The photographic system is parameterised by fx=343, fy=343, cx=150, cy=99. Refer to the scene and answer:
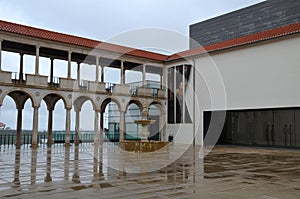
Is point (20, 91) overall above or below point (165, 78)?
below

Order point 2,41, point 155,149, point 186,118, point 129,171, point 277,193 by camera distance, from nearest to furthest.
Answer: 1. point 277,193
2. point 129,171
3. point 155,149
4. point 2,41
5. point 186,118

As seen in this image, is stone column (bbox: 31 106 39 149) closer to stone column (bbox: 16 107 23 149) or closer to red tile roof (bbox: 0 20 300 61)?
stone column (bbox: 16 107 23 149)

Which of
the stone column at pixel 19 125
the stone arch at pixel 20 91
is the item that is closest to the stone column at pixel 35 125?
the stone arch at pixel 20 91

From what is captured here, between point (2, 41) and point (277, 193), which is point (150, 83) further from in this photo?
point (277, 193)

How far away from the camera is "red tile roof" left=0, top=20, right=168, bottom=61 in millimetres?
22469

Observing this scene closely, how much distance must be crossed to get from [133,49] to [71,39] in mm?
5984

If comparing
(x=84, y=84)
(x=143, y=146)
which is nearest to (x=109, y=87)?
(x=84, y=84)

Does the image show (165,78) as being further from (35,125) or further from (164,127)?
(35,125)

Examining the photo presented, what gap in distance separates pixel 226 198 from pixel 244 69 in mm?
19144

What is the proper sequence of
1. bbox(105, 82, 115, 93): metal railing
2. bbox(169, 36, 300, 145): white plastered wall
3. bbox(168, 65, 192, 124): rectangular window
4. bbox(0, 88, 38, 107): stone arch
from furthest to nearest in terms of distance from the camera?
bbox(168, 65, 192, 124): rectangular window, bbox(105, 82, 115, 93): metal railing, bbox(169, 36, 300, 145): white plastered wall, bbox(0, 88, 38, 107): stone arch

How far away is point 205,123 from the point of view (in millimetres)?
27156

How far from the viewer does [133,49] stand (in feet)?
96.6

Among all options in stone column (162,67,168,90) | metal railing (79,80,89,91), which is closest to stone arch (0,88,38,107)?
metal railing (79,80,89,91)

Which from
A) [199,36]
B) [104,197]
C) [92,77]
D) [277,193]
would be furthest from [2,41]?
[199,36]
